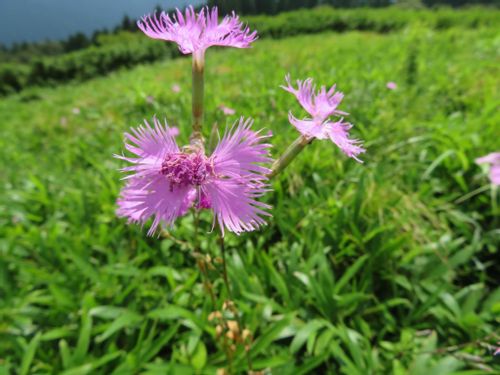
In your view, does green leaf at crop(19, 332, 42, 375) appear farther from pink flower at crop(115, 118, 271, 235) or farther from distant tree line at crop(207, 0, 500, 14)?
distant tree line at crop(207, 0, 500, 14)

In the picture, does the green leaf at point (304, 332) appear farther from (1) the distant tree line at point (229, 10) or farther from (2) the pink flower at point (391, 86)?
(2) the pink flower at point (391, 86)

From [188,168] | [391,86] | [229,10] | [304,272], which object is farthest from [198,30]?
[391,86]

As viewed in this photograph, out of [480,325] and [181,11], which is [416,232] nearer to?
[480,325]

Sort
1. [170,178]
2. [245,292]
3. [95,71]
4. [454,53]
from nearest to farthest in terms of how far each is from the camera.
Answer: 1. [170,178]
2. [245,292]
3. [454,53]
4. [95,71]

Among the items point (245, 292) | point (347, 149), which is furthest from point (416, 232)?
point (347, 149)

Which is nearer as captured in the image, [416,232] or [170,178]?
[170,178]

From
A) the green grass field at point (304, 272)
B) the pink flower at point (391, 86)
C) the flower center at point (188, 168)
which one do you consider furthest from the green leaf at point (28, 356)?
the pink flower at point (391, 86)

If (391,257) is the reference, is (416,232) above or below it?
above
